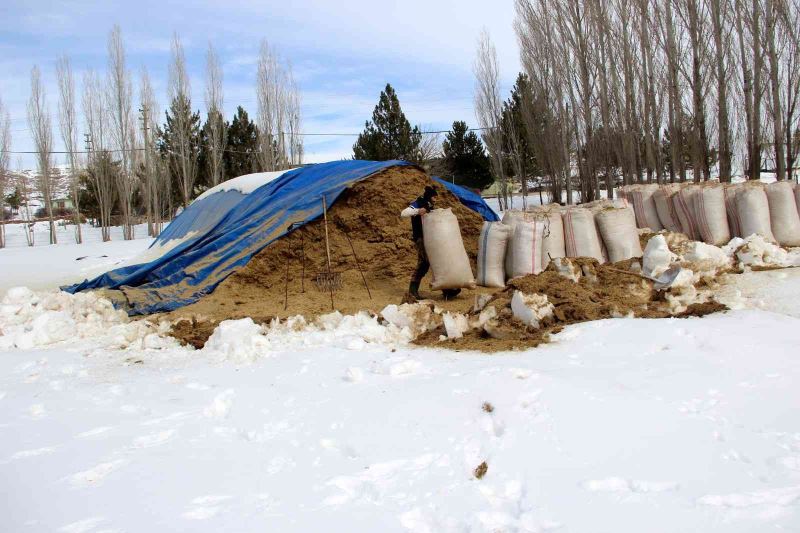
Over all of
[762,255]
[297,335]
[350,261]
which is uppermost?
[350,261]

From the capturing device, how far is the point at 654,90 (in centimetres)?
1634

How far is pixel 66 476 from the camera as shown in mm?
2805

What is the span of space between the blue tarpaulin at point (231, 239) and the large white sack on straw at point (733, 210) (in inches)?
129

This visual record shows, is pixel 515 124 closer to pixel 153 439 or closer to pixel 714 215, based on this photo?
pixel 714 215

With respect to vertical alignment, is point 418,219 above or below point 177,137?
below

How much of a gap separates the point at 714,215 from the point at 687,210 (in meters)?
0.41

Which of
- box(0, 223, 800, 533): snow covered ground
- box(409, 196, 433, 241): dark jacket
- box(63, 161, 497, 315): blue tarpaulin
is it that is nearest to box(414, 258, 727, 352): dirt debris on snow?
box(0, 223, 800, 533): snow covered ground

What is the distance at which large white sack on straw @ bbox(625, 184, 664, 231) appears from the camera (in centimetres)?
877

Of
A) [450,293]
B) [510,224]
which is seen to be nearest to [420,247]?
[450,293]

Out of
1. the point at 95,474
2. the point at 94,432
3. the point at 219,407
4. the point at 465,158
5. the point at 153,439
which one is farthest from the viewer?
the point at 465,158

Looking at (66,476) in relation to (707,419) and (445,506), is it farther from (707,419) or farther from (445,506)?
(707,419)

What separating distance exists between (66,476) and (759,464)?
307cm

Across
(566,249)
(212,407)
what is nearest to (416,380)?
(212,407)

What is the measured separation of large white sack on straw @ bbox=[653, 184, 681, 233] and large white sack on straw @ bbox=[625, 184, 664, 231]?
91mm
